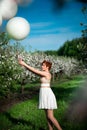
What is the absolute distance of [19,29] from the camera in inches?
185

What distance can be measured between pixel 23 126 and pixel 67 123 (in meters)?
1.09

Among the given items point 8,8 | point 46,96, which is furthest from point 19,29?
point 46,96

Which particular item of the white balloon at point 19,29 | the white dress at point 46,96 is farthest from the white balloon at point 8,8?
the white dress at point 46,96

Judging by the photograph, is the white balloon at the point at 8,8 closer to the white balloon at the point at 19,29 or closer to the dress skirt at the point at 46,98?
the white balloon at the point at 19,29

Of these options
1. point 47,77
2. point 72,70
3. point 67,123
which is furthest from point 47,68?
point 72,70

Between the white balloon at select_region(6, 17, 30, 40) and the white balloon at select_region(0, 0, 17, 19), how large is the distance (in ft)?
3.11

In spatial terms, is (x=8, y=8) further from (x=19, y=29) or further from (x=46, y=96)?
(x=46, y=96)

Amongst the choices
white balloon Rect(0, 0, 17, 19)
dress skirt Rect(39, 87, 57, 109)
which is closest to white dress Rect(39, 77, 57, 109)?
dress skirt Rect(39, 87, 57, 109)

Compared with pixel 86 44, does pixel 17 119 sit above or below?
below

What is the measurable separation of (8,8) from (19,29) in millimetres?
1592

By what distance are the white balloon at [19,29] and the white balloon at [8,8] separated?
3.11 ft

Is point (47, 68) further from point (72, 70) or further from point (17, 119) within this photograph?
point (72, 70)

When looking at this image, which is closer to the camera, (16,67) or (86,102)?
(86,102)

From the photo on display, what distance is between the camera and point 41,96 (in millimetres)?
7605
